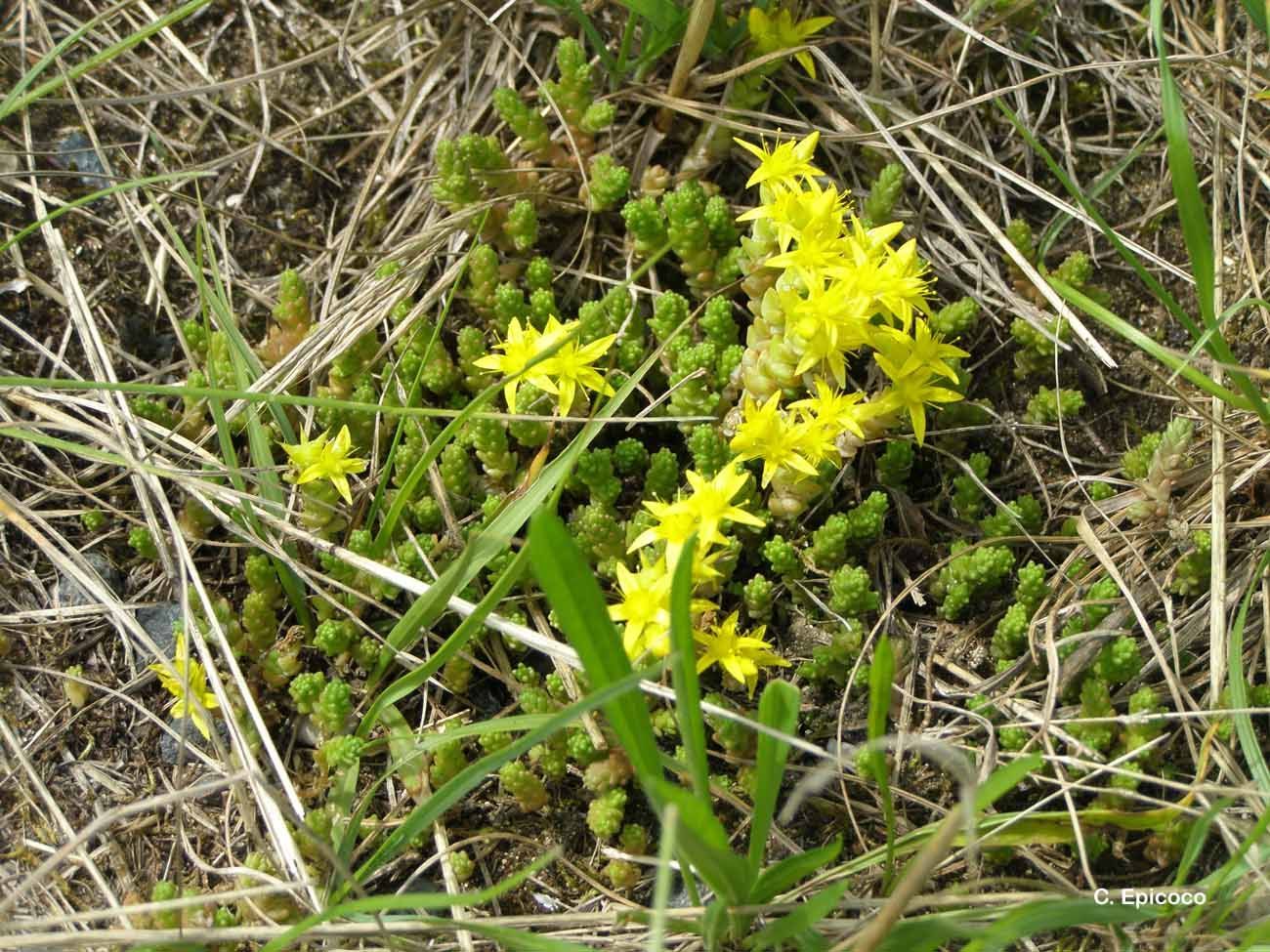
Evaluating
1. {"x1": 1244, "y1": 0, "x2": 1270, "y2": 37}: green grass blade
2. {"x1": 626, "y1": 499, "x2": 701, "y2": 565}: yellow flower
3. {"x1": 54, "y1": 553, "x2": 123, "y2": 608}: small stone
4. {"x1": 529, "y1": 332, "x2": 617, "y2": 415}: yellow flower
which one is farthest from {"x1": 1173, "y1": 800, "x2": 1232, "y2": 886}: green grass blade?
{"x1": 54, "y1": 553, "x2": 123, "y2": 608}: small stone

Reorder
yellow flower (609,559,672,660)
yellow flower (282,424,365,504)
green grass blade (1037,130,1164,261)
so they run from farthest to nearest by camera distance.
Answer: green grass blade (1037,130,1164,261) → yellow flower (282,424,365,504) → yellow flower (609,559,672,660)

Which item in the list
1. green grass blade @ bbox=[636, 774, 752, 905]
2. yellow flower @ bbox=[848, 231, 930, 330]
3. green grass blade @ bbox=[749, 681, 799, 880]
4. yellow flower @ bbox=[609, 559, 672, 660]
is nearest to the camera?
green grass blade @ bbox=[636, 774, 752, 905]

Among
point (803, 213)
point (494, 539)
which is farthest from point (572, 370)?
point (803, 213)

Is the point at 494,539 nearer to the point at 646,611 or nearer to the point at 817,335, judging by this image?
the point at 646,611

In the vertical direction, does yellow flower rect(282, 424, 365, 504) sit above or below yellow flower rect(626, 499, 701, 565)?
below

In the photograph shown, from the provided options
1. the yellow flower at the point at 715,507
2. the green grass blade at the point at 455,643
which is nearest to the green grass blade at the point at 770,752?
the yellow flower at the point at 715,507

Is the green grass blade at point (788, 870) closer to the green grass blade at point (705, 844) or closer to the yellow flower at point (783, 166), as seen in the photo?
the green grass blade at point (705, 844)

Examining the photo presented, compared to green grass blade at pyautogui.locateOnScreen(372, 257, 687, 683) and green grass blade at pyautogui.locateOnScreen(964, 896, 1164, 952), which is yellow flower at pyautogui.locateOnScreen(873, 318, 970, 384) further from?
green grass blade at pyautogui.locateOnScreen(964, 896, 1164, 952)
